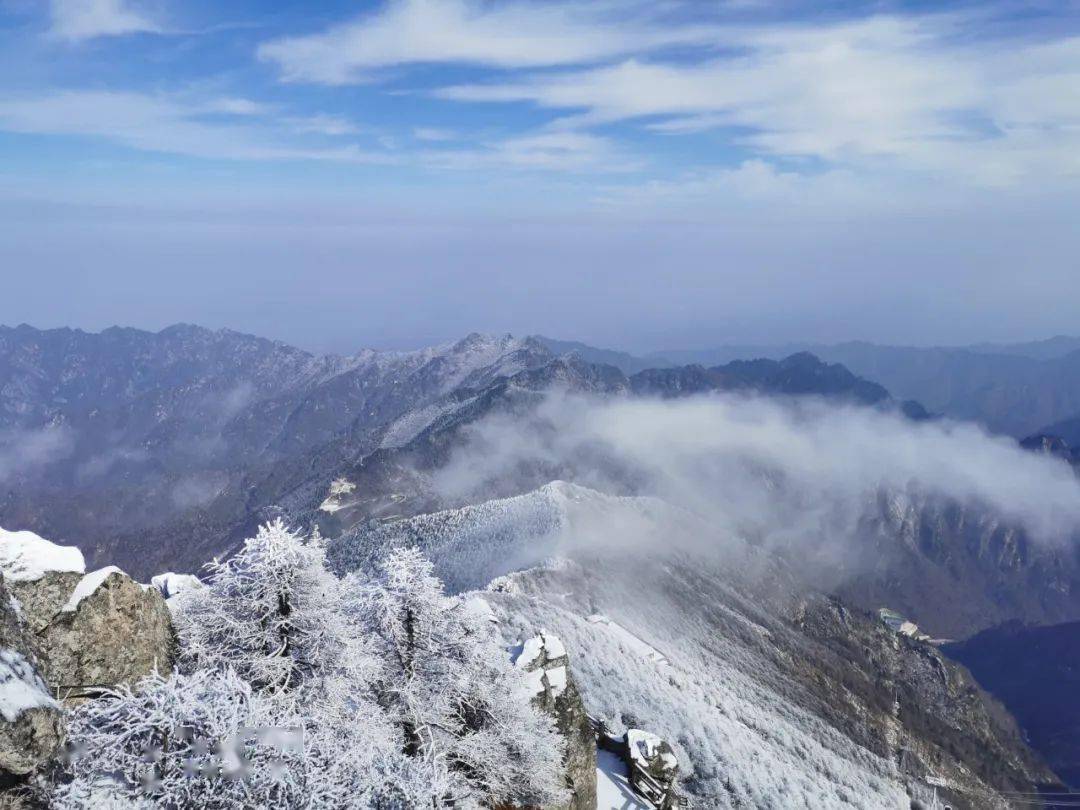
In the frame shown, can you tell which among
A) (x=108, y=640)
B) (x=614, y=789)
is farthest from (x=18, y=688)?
(x=614, y=789)

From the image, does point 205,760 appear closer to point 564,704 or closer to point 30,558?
point 30,558

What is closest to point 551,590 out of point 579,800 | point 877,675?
point 579,800

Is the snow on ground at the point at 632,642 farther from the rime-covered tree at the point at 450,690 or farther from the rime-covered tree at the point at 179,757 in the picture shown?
the rime-covered tree at the point at 179,757

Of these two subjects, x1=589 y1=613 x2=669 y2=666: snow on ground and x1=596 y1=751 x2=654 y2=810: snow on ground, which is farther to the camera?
x1=589 y1=613 x2=669 y2=666: snow on ground

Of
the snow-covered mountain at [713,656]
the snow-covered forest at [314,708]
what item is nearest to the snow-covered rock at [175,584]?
the snow-covered forest at [314,708]

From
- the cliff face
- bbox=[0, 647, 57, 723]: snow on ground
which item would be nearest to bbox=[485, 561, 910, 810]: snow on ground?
the cliff face

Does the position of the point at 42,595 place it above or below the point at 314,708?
above

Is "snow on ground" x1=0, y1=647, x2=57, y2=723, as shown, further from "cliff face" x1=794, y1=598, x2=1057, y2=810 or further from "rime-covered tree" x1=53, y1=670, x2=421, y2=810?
"cliff face" x1=794, y1=598, x2=1057, y2=810
